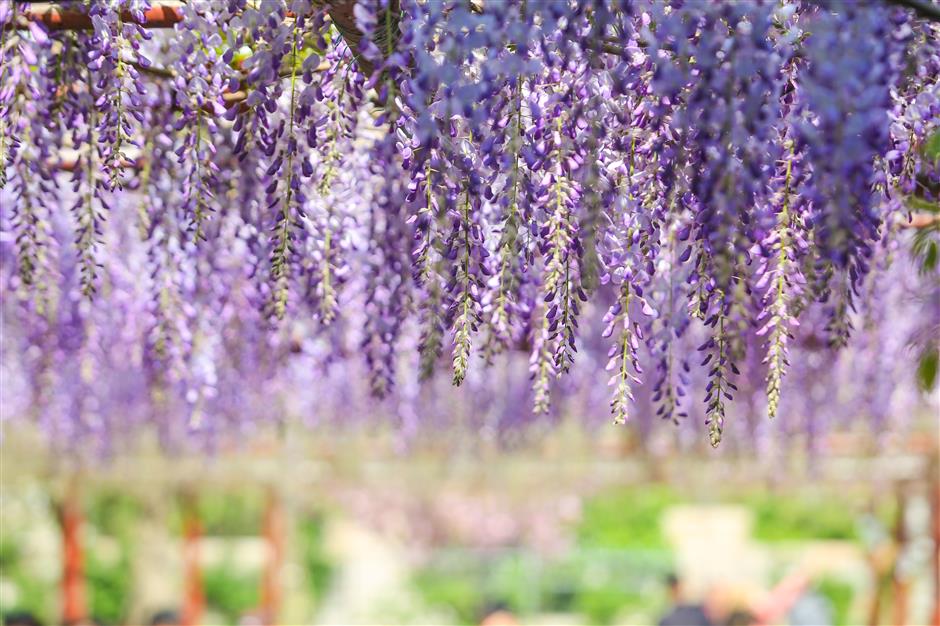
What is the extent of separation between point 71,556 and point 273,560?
1934mm

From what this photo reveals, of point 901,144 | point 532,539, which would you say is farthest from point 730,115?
point 532,539

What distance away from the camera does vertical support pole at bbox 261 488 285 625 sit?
10773mm

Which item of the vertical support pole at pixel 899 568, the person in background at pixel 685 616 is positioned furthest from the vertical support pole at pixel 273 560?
the vertical support pole at pixel 899 568

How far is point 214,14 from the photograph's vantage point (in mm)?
2713

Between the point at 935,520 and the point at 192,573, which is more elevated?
the point at 935,520

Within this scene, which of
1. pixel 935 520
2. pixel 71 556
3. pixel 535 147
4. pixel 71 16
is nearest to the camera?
pixel 535 147

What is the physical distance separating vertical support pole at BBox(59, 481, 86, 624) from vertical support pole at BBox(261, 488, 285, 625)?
1577 millimetres

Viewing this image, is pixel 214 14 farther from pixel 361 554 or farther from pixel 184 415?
pixel 361 554

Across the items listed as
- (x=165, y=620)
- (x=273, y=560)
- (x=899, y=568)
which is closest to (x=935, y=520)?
(x=899, y=568)

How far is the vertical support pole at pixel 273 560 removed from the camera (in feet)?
35.3

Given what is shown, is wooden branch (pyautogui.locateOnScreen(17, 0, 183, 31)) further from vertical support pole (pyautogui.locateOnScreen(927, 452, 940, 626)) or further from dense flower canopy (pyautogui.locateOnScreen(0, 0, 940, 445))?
vertical support pole (pyautogui.locateOnScreen(927, 452, 940, 626))

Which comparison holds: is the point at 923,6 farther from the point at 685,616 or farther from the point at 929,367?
the point at 685,616

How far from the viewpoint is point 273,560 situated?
Result: 448 inches

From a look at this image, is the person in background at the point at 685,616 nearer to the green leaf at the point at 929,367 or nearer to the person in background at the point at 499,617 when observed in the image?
the person in background at the point at 499,617
